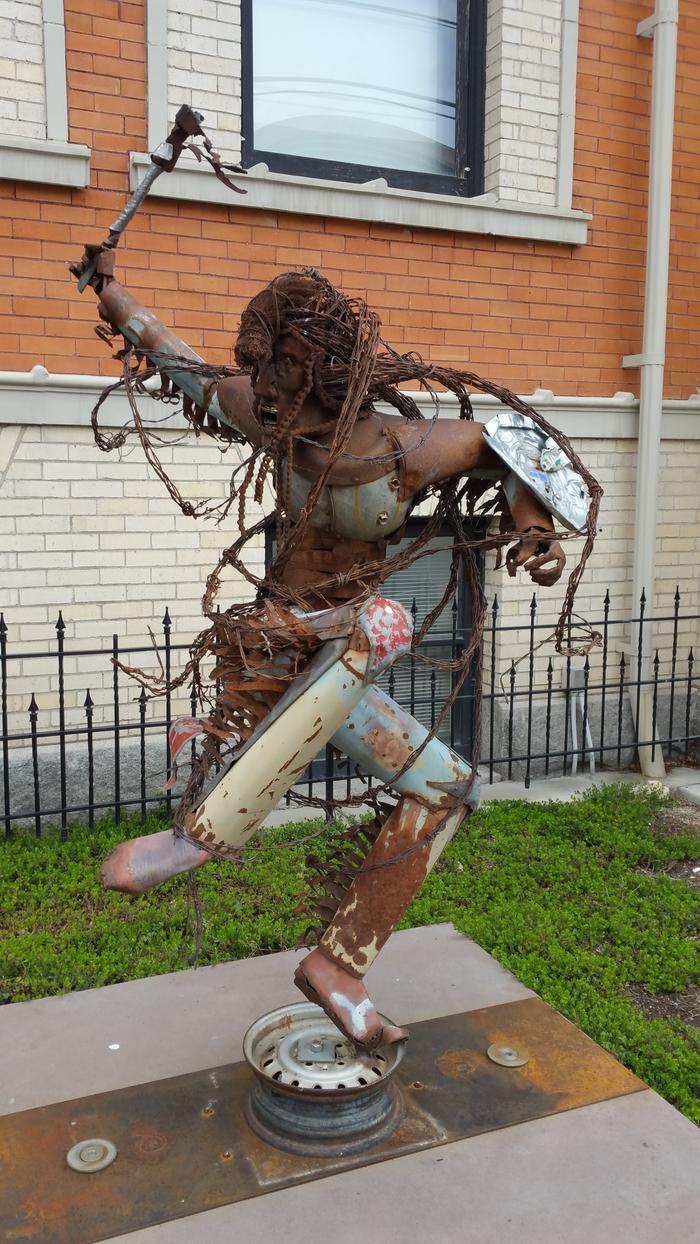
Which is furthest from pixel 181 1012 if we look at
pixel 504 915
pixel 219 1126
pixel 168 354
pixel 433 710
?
pixel 433 710

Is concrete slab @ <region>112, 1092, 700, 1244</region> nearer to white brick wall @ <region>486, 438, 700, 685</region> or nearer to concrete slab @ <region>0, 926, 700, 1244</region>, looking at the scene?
concrete slab @ <region>0, 926, 700, 1244</region>

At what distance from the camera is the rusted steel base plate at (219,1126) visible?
2.35m

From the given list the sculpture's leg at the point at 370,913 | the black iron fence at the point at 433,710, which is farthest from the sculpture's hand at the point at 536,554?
the black iron fence at the point at 433,710

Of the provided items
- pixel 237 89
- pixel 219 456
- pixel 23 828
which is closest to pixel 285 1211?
pixel 23 828

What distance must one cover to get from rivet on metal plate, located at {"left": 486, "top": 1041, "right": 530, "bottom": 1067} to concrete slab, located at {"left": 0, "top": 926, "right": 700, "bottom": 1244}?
25cm

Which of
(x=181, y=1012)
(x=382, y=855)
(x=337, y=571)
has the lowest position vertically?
(x=181, y=1012)

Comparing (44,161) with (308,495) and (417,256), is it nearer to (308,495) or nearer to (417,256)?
(417,256)

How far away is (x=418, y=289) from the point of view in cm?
641

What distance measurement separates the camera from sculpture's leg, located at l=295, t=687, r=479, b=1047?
263cm

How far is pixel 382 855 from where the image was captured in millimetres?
2652

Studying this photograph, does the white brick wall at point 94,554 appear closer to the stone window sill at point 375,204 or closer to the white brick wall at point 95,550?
the white brick wall at point 95,550

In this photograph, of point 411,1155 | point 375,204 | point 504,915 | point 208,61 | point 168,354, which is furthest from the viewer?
point 375,204

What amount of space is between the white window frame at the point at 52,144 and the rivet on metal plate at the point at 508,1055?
4.76 meters

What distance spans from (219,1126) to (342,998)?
1.58 ft
